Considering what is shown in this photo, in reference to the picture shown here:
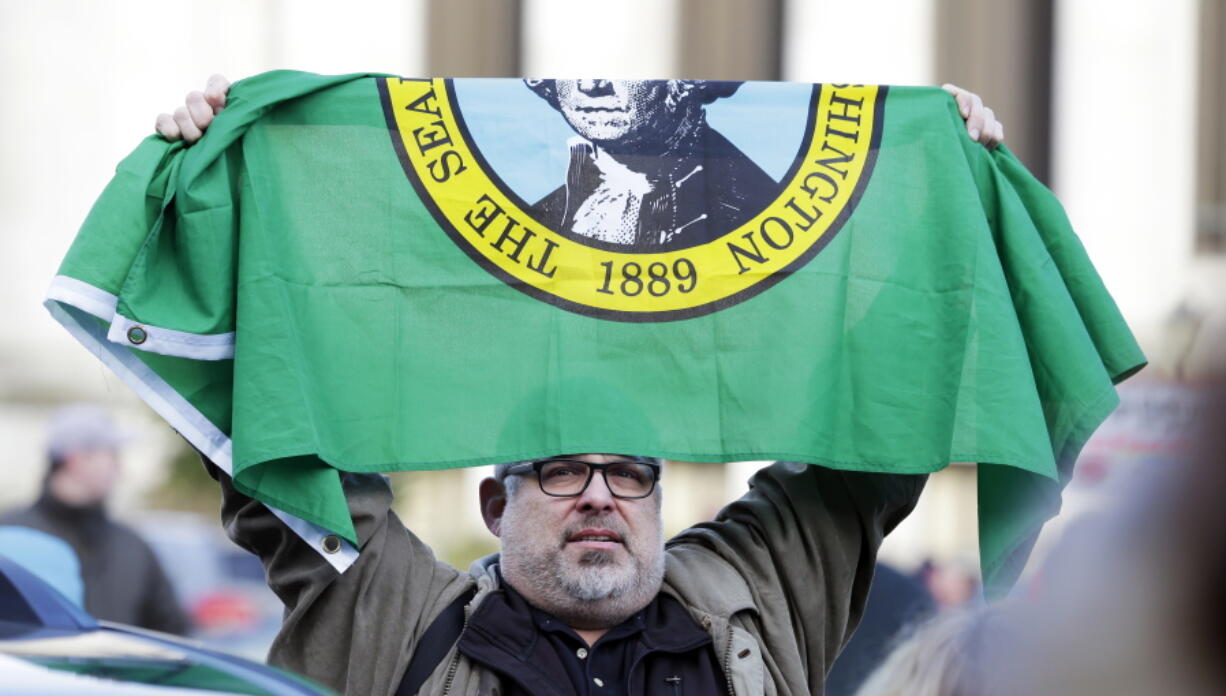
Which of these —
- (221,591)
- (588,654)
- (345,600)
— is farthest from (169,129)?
(221,591)

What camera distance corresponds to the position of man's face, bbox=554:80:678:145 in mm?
3463

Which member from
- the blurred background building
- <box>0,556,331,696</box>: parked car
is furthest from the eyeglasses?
the blurred background building

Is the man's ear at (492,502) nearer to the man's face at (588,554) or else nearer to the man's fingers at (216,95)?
the man's face at (588,554)

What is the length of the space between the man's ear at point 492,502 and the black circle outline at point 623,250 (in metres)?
0.43

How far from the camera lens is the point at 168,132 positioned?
3307 mm

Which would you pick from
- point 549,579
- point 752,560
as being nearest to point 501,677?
point 549,579

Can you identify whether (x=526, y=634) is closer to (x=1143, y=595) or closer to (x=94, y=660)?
(x=94, y=660)

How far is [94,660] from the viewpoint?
6.67ft

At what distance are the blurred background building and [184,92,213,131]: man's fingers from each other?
750cm

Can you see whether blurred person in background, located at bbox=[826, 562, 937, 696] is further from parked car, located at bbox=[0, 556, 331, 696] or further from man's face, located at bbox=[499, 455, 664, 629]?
parked car, located at bbox=[0, 556, 331, 696]

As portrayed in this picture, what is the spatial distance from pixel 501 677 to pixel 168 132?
3.94 ft

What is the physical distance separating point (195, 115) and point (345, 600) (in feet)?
3.17

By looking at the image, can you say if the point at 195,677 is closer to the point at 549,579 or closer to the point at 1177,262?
the point at 549,579

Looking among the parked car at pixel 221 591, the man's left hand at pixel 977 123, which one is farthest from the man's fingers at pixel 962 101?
the parked car at pixel 221 591
